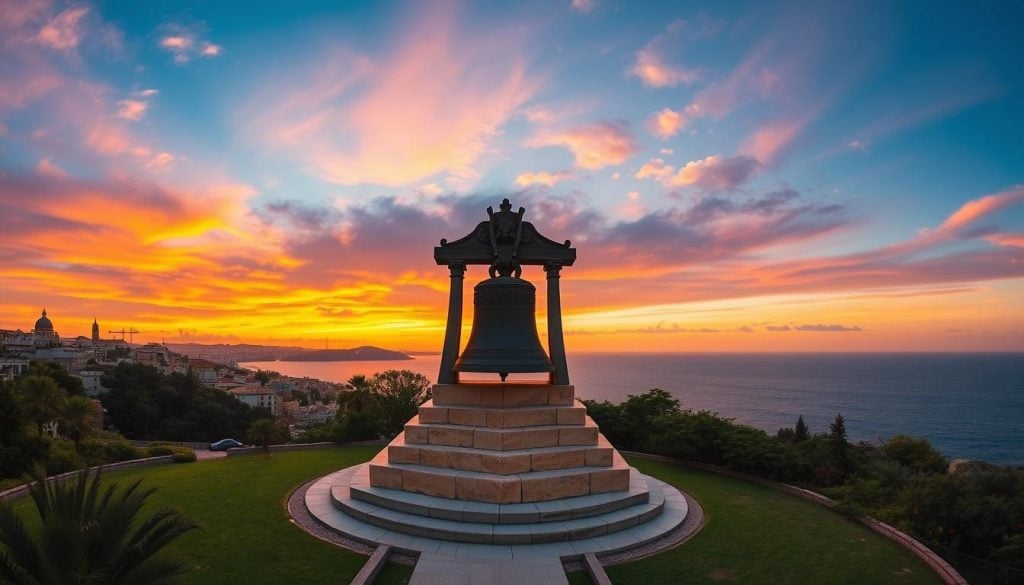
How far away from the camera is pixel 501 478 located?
9.54 m

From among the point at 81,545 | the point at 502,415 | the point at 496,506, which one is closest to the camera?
the point at 81,545

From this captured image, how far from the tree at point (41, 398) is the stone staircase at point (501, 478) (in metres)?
15.0

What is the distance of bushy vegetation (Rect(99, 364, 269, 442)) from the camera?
150ft

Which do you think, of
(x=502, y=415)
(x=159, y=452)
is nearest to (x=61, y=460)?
(x=159, y=452)

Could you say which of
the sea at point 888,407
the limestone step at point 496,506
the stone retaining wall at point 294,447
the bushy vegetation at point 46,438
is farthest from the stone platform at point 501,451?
the sea at point 888,407

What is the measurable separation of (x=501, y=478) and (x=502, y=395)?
1.85m

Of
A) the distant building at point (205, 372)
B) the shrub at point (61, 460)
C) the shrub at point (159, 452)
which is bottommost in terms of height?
the distant building at point (205, 372)

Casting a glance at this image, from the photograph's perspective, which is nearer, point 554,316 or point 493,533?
point 493,533

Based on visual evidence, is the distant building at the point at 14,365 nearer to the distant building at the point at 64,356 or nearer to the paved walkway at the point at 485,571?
the distant building at the point at 64,356

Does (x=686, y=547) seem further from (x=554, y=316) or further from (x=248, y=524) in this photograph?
→ (x=248, y=524)

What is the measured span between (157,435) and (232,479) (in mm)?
41780

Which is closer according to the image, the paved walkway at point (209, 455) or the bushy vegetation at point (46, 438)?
the bushy vegetation at point (46, 438)

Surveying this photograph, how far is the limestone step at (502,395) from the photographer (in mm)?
10945

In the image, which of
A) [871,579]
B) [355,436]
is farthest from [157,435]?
[871,579]
